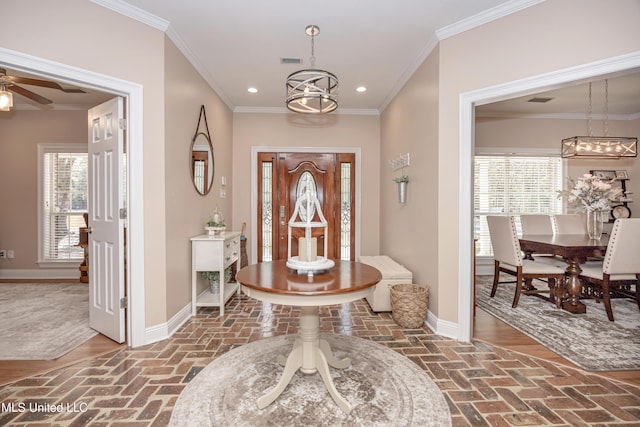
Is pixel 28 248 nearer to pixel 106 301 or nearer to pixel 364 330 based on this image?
pixel 106 301

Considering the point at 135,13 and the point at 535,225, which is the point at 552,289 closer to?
the point at 535,225

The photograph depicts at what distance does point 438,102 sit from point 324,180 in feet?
8.77

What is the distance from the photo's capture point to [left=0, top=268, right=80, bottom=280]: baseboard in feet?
17.2

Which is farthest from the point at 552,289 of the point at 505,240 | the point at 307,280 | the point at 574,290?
the point at 307,280

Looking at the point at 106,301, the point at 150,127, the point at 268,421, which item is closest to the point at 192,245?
the point at 106,301

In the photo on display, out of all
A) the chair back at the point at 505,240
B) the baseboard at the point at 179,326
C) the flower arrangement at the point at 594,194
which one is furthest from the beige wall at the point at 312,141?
the flower arrangement at the point at 594,194

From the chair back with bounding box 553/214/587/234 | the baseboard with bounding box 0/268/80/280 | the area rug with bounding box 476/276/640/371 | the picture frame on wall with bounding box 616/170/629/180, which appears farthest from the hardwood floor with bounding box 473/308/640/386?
the baseboard with bounding box 0/268/80/280

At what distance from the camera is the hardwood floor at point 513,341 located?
2.37 meters

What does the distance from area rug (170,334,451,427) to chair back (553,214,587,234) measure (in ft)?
12.6

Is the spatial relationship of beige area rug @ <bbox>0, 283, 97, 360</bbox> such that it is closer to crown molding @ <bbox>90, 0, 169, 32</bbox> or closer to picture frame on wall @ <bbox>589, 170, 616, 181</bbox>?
crown molding @ <bbox>90, 0, 169, 32</bbox>

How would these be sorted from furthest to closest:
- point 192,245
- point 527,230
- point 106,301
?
point 527,230, point 192,245, point 106,301

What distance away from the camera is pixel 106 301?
2.94m

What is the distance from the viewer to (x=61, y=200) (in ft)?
17.5

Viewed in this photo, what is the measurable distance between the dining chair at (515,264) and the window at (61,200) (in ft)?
21.1
